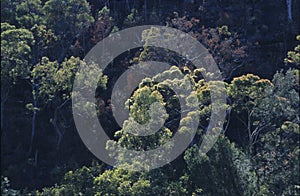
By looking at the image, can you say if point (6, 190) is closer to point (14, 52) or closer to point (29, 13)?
point (14, 52)

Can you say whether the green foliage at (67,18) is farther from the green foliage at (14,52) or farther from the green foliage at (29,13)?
the green foliage at (14,52)

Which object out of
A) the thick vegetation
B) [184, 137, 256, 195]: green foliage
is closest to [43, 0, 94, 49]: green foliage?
the thick vegetation

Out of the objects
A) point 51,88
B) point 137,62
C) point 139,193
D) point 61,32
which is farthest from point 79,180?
point 61,32

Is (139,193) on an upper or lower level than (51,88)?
lower

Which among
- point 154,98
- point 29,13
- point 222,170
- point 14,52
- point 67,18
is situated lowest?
point 222,170

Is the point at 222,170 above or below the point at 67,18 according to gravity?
below

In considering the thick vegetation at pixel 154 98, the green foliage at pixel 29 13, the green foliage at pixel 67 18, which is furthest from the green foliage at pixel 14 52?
the green foliage at pixel 67 18

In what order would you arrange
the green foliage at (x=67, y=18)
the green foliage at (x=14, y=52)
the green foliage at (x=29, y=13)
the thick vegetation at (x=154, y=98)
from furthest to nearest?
the green foliage at (x=67, y=18) → the green foliage at (x=29, y=13) → the green foliage at (x=14, y=52) → the thick vegetation at (x=154, y=98)

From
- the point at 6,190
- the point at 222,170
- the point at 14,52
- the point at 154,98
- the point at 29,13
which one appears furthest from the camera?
the point at 29,13

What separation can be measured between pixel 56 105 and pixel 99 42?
3.37 m

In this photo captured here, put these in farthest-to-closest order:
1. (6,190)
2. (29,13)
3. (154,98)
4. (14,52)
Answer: (29,13)
(14,52)
(6,190)
(154,98)

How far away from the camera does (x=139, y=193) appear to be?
17656mm

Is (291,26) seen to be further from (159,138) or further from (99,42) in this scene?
(159,138)

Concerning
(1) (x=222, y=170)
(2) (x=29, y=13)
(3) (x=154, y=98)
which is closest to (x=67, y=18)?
(2) (x=29, y=13)
